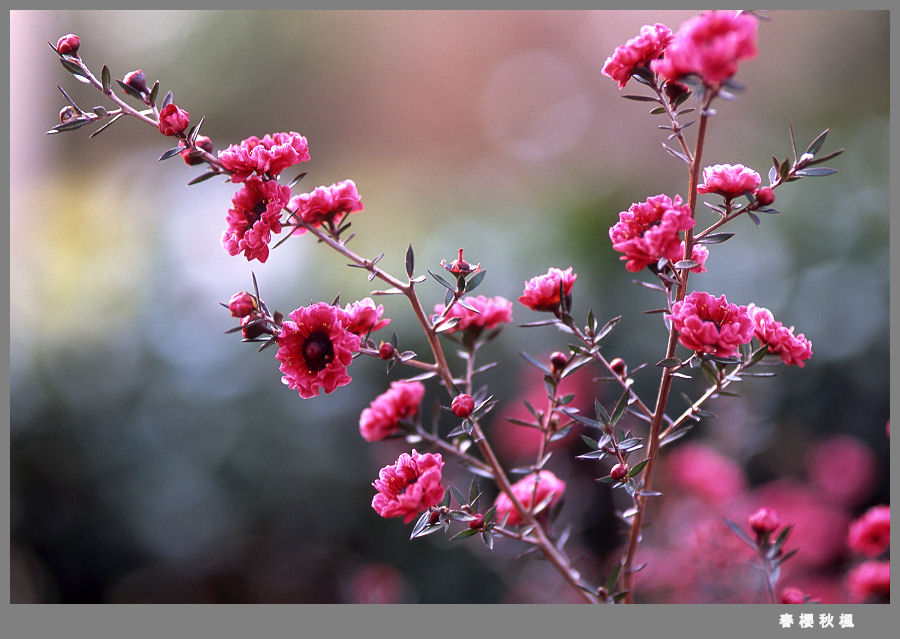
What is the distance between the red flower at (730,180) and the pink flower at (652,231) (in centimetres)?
5

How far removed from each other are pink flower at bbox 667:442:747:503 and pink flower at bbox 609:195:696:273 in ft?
3.28

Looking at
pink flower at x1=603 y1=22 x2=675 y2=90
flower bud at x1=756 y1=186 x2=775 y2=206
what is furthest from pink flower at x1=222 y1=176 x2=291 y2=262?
flower bud at x1=756 y1=186 x2=775 y2=206

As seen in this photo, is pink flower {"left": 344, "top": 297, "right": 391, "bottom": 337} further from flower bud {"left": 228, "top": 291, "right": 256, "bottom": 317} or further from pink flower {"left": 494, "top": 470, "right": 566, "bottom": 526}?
pink flower {"left": 494, "top": 470, "right": 566, "bottom": 526}

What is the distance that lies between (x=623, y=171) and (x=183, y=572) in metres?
2.17

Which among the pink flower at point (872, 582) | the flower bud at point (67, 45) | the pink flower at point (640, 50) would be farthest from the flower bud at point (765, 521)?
the flower bud at point (67, 45)

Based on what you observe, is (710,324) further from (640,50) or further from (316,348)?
(316,348)

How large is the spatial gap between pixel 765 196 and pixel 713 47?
0.18m

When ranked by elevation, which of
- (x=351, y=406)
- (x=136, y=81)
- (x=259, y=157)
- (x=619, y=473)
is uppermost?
(x=136, y=81)

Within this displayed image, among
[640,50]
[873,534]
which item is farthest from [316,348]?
[873,534]

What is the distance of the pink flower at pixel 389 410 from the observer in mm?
822

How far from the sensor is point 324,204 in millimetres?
766

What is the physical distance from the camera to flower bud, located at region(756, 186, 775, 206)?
2.18 feet

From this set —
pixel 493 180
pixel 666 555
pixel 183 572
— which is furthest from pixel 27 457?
pixel 493 180

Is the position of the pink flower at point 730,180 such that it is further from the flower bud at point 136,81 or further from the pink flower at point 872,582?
the pink flower at point 872,582
